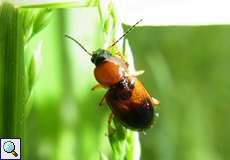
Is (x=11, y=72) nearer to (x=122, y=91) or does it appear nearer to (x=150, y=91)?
(x=122, y=91)

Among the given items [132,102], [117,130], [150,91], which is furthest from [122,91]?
[150,91]

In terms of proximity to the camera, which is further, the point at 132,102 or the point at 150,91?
the point at 150,91

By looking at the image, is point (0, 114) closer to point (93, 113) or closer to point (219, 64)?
point (93, 113)

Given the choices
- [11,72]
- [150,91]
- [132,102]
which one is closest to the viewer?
[11,72]

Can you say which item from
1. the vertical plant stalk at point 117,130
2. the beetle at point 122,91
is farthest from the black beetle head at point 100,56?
the vertical plant stalk at point 117,130

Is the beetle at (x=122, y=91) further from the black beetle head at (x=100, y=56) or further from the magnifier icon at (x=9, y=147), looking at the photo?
the magnifier icon at (x=9, y=147)

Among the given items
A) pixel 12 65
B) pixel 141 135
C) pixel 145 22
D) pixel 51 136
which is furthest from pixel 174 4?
pixel 141 135

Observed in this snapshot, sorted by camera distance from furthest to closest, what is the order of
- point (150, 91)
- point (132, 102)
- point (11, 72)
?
1. point (150, 91)
2. point (132, 102)
3. point (11, 72)

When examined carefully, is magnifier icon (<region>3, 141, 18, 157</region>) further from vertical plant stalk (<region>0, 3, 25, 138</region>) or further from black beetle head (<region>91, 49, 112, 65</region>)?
black beetle head (<region>91, 49, 112, 65</region>)
